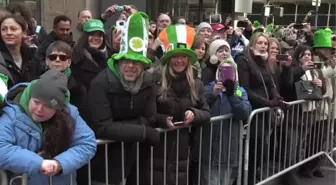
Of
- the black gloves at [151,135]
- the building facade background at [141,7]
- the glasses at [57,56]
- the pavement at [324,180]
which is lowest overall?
the pavement at [324,180]

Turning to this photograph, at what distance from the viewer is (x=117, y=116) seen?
336 centimetres

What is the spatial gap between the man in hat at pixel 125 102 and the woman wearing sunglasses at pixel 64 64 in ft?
1.34

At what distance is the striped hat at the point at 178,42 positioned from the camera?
3836 mm

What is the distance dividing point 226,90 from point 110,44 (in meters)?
1.40

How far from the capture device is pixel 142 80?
3434 millimetres

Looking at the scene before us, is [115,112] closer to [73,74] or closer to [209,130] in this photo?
[73,74]

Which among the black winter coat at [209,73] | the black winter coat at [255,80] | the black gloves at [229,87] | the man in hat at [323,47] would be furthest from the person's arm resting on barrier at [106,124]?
the man in hat at [323,47]

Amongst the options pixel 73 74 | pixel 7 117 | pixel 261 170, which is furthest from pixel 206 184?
pixel 7 117

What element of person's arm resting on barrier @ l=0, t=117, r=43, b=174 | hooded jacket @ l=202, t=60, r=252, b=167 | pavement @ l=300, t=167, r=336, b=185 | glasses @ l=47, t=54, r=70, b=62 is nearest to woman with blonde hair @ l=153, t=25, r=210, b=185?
hooded jacket @ l=202, t=60, r=252, b=167

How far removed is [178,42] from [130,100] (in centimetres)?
84

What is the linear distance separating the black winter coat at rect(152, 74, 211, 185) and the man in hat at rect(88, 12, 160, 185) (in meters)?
0.33

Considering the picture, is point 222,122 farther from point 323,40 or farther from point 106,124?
point 323,40

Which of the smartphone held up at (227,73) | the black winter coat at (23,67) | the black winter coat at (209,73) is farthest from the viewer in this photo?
the black winter coat at (209,73)

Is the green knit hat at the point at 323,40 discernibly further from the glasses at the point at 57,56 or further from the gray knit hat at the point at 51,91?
the gray knit hat at the point at 51,91
